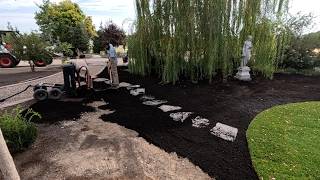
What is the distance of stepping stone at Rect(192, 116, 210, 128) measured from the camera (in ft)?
17.3

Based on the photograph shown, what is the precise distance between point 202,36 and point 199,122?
362cm

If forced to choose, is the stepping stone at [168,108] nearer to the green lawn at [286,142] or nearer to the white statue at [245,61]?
the green lawn at [286,142]

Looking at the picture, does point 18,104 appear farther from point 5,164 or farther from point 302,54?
point 302,54

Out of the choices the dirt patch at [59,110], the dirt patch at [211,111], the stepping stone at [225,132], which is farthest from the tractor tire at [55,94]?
the stepping stone at [225,132]

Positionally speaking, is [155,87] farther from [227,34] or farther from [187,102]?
[227,34]

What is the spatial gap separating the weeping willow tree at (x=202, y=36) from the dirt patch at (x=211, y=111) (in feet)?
1.86

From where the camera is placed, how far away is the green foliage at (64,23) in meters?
27.7

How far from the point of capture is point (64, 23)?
100.0 feet

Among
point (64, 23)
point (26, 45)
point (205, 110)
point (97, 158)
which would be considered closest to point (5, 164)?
point (97, 158)

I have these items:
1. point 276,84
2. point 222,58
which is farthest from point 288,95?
point 222,58

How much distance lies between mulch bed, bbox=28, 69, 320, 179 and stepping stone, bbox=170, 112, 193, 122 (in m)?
0.11

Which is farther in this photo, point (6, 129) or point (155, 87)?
point (155, 87)

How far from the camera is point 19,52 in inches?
498

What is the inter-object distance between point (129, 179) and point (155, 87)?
4.75 m
